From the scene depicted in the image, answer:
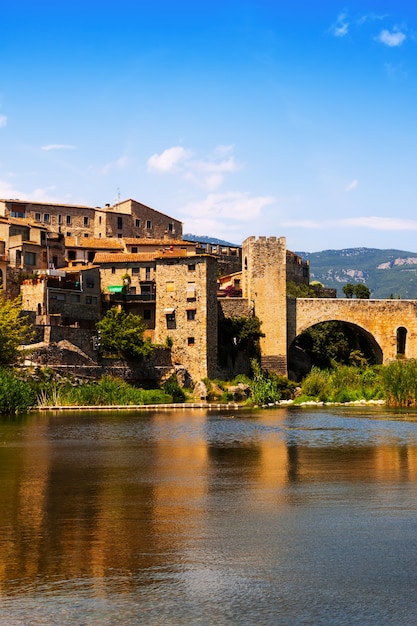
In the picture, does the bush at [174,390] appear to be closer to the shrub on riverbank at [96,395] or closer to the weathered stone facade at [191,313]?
the shrub on riverbank at [96,395]

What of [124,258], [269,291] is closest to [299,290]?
[269,291]

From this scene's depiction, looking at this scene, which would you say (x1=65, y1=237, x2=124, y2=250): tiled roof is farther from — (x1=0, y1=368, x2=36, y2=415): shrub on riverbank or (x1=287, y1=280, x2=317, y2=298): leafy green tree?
(x1=0, y1=368, x2=36, y2=415): shrub on riverbank

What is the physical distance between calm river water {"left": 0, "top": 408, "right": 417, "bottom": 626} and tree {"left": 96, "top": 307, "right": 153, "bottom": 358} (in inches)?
1081

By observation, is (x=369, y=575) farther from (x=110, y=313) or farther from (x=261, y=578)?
(x=110, y=313)

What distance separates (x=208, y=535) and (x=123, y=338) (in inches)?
1574

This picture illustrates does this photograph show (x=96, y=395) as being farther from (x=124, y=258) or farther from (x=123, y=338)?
(x=124, y=258)

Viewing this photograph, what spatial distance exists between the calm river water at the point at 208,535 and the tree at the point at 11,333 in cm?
2114

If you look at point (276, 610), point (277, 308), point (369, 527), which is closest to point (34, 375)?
point (277, 308)

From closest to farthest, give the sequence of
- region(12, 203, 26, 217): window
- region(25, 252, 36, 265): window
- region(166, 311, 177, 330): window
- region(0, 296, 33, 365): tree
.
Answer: region(0, 296, 33, 365): tree
region(166, 311, 177, 330): window
region(25, 252, 36, 265): window
region(12, 203, 26, 217): window

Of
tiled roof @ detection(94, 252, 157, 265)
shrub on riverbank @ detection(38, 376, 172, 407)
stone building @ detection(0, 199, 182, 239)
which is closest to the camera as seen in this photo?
shrub on riverbank @ detection(38, 376, 172, 407)

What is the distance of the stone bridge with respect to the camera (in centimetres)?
6041

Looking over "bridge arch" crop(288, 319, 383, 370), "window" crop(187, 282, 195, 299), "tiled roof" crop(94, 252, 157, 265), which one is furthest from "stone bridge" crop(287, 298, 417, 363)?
"tiled roof" crop(94, 252, 157, 265)

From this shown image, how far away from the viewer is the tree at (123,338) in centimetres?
5075

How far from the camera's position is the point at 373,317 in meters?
61.1
